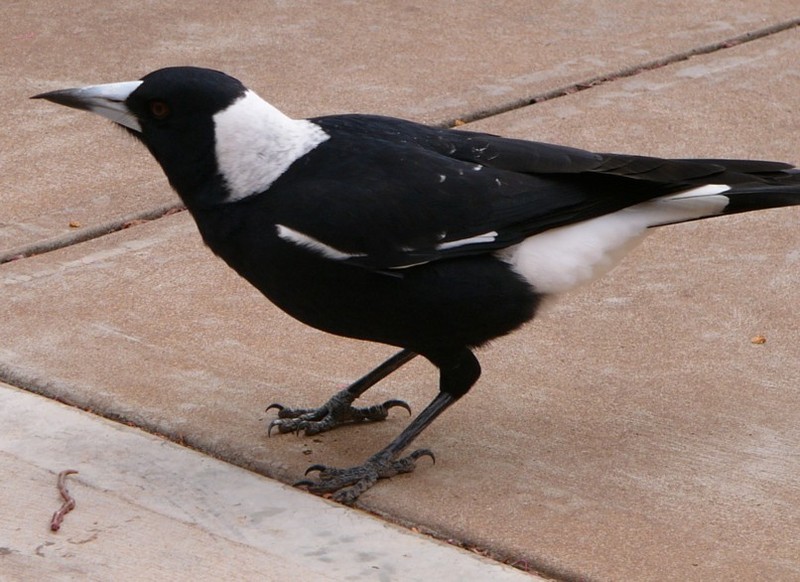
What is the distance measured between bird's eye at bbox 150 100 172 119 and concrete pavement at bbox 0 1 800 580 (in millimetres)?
789

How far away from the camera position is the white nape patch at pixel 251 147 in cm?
337

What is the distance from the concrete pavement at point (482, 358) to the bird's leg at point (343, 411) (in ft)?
0.12

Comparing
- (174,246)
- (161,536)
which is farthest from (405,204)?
(174,246)

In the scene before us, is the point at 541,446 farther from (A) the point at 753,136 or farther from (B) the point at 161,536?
(A) the point at 753,136

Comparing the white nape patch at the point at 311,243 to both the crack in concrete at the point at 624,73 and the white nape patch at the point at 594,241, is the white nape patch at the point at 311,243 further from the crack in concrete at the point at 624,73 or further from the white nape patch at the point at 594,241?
the crack in concrete at the point at 624,73

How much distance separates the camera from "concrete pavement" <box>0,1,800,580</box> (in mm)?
3156

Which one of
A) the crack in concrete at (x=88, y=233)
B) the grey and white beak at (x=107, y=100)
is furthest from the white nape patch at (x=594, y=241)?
the crack in concrete at (x=88, y=233)

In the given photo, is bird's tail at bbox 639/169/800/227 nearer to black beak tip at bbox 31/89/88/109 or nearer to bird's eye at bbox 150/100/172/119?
bird's eye at bbox 150/100/172/119

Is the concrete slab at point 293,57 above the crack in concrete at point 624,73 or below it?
above

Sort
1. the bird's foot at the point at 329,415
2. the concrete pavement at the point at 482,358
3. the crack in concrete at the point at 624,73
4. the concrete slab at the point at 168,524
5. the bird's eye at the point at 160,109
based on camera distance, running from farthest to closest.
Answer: the crack in concrete at the point at 624,73, the bird's foot at the point at 329,415, the bird's eye at the point at 160,109, the concrete pavement at the point at 482,358, the concrete slab at the point at 168,524

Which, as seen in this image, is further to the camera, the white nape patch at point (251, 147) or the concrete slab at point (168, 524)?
the white nape patch at point (251, 147)

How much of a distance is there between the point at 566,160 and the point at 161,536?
1341 millimetres

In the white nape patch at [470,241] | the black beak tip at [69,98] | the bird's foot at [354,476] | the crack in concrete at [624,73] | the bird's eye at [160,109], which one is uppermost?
the black beak tip at [69,98]

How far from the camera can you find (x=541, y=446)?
3.57 metres
